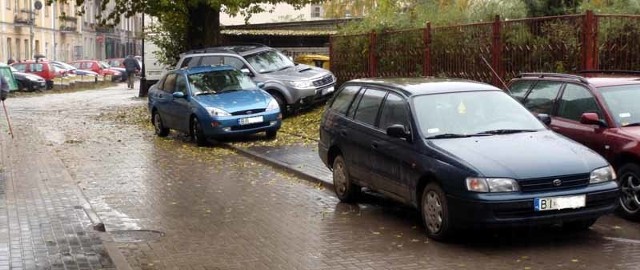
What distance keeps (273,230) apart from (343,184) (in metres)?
1.63

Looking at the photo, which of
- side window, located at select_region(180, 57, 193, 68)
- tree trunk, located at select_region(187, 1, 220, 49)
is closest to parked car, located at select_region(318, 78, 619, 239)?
side window, located at select_region(180, 57, 193, 68)

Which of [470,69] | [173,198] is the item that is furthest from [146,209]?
[470,69]

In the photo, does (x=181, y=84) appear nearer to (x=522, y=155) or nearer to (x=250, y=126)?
(x=250, y=126)

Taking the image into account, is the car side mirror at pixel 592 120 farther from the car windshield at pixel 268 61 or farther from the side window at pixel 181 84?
the car windshield at pixel 268 61

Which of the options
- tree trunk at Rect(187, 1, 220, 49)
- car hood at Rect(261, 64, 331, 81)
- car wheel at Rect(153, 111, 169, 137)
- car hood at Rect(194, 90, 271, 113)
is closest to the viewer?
car hood at Rect(194, 90, 271, 113)

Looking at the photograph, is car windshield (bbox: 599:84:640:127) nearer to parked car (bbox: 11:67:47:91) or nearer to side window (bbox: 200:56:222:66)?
side window (bbox: 200:56:222:66)

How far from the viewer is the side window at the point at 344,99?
33.0 ft

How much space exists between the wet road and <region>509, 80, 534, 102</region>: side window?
87.2 inches

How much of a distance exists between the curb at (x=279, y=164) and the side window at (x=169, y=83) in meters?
2.13

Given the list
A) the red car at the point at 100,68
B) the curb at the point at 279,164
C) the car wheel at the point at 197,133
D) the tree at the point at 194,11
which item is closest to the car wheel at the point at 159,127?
the car wheel at the point at 197,133

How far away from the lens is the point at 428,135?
8188mm

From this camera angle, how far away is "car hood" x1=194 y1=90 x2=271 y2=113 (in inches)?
643

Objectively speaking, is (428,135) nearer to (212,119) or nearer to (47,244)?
(47,244)

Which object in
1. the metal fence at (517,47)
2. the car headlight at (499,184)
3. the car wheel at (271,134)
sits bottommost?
the car wheel at (271,134)
